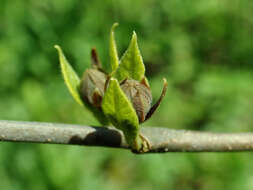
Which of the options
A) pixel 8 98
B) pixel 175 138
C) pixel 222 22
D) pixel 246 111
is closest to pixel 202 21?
pixel 222 22

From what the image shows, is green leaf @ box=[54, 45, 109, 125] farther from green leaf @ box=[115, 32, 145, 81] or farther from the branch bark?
green leaf @ box=[115, 32, 145, 81]

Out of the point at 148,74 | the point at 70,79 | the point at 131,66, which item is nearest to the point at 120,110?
the point at 131,66

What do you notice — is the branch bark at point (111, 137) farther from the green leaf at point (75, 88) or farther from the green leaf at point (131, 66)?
the green leaf at point (131, 66)

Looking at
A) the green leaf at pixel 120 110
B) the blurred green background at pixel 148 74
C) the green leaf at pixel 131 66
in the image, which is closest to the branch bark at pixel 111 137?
the green leaf at pixel 120 110

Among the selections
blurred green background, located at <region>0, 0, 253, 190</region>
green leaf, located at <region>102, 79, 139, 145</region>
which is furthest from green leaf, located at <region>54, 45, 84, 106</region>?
blurred green background, located at <region>0, 0, 253, 190</region>

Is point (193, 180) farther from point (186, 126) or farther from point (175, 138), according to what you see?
point (175, 138)

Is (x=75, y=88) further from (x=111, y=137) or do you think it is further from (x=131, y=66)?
(x=131, y=66)
